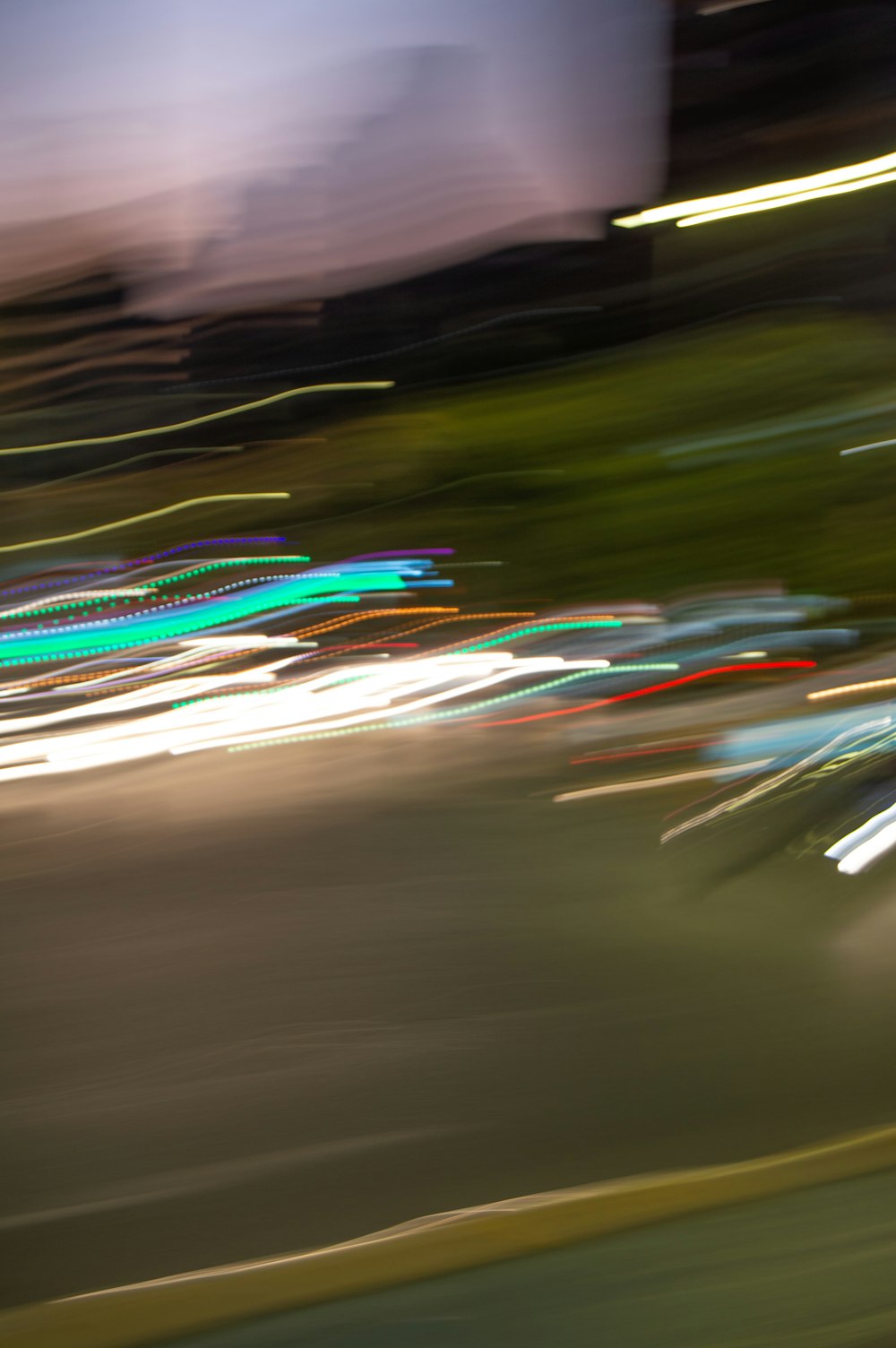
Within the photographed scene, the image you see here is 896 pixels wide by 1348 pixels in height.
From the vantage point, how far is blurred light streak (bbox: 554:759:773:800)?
6.13 ft

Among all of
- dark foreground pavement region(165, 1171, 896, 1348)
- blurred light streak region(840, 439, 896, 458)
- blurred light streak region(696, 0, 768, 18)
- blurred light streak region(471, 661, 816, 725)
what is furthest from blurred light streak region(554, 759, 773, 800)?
blurred light streak region(696, 0, 768, 18)

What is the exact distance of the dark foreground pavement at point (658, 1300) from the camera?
0.73 m

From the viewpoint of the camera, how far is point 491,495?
369 cm

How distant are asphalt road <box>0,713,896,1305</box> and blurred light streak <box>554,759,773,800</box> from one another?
49 millimetres

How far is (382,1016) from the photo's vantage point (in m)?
1.20

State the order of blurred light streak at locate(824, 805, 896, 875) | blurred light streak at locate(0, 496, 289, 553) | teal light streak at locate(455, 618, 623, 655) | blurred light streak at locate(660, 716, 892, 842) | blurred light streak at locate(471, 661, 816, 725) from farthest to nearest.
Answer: blurred light streak at locate(0, 496, 289, 553) → teal light streak at locate(455, 618, 623, 655) → blurred light streak at locate(471, 661, 816, 725) → blurred light streak at locate(660, 716, 892, 842) → blurred light streak at locate(824, 805, 896, 875)

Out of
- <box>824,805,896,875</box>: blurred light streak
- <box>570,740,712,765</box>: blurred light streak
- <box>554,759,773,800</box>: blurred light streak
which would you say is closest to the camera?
<box>824,805,896,875</box>: blurred light streak

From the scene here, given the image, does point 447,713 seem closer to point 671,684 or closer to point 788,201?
point 671,684

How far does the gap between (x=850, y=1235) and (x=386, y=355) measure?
3.37 metres

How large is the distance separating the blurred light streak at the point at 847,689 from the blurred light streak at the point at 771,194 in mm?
1498

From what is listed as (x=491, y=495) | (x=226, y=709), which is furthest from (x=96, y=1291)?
(x=491, y=495)

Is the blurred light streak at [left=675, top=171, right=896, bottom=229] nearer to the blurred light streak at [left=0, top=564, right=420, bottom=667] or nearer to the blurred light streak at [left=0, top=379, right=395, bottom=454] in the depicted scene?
the blurred light streak at [left=0, top=379, right=395, bottom=454]

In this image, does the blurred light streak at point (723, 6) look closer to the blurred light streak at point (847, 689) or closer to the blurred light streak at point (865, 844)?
the blurred light streak at point (847, 689)

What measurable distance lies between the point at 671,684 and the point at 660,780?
616 millimetres
